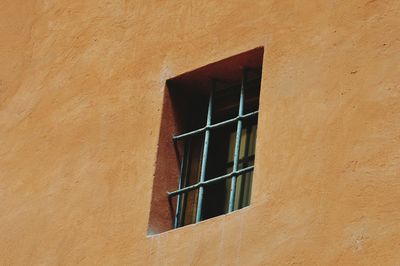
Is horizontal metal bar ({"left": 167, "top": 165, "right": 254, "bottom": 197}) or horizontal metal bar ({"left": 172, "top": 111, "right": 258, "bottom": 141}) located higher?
horizontal metal bar ({"left": 172, "top": 111, "right": 258, "bottom": 141})

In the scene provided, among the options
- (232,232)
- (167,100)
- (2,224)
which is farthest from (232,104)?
(2,224)

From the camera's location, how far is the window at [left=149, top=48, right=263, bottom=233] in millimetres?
8391

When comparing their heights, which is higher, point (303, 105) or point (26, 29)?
point (26, 29)

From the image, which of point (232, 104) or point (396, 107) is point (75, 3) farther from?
point (396, 107)

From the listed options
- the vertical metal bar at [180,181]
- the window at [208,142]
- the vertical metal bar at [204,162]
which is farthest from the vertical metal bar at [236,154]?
the vertical metal bar at [180,181]

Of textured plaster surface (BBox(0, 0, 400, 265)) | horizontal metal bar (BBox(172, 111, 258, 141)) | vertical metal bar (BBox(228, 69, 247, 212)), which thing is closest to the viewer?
textured plaster surface (BBox(0, 0, 400, 265))

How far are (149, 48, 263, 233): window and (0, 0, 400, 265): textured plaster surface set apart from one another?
70 millimetres

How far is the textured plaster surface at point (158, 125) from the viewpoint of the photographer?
24.8 ft

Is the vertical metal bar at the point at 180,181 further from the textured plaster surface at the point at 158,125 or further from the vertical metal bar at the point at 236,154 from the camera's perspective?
the vertical metal bar at the point at 236,154

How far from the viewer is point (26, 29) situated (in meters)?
9.80

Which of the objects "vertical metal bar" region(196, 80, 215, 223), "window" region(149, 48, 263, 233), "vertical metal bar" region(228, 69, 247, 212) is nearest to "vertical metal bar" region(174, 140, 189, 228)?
"window" region(149, 48, 263, 233)

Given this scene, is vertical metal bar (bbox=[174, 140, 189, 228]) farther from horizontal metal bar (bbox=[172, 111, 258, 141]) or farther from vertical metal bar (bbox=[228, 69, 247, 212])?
vertical metal bar (bbox=[228, 69, 247, 212])

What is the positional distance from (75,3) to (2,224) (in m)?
1.36

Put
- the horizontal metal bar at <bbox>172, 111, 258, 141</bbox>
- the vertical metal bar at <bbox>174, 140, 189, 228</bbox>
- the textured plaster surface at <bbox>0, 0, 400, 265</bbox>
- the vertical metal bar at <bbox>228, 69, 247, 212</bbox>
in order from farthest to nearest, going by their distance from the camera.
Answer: the vertical metal bar at <bbox>174, 140, 189, 228</bbox>, the horizontal metal bar at <bbox>172, 111, 258, 141</bbox>, the vertical metal bar at <bbox>228, 69, 247, 212</bbox>, the textured plaster surface at <bbox>0, 0, 400, 265</bbox>
